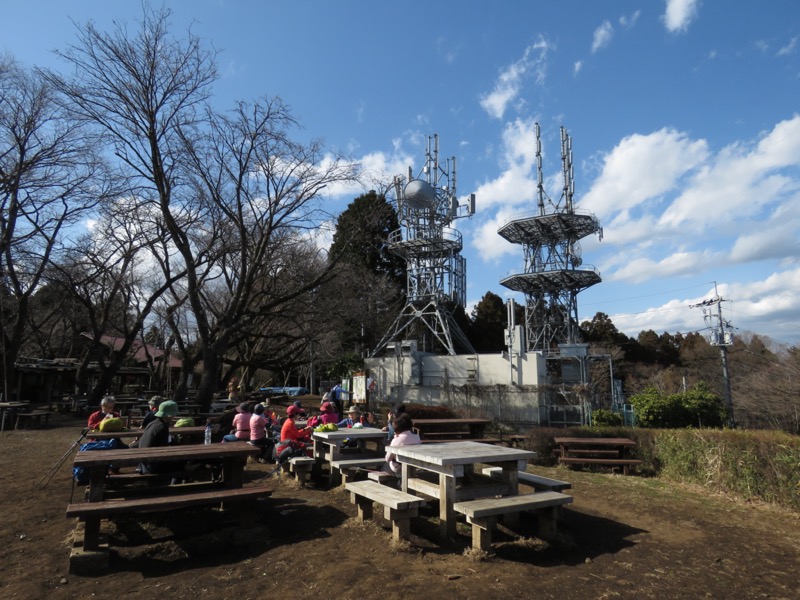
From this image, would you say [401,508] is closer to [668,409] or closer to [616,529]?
[616,529]

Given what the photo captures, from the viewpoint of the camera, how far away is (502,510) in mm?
4957

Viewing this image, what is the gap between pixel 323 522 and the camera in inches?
236

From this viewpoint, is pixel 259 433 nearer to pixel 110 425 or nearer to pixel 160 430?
pixel 110 425

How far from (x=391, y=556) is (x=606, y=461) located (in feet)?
24.3

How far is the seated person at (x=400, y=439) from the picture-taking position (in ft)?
20.7

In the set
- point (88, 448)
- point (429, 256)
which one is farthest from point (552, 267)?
point (88, 448)

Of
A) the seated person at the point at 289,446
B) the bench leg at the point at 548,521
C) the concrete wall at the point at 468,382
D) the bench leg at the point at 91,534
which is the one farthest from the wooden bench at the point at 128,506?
the concrete wall at the point at 468,382

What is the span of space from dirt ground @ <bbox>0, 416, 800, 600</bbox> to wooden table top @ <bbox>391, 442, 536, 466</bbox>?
2.83 feet

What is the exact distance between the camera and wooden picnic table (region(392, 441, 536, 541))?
523cm

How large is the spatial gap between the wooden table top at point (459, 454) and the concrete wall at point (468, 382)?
18.1 m

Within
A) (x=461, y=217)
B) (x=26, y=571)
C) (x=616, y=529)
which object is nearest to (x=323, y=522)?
(x=26, y=571)

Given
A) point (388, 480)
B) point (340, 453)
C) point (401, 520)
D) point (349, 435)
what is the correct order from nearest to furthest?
point (401, 520) < point (388, 480) < point (349, 435) < point (340, 453)

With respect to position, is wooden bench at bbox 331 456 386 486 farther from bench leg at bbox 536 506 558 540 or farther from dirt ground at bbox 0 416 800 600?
bench leg at bbox 536 506 558 540

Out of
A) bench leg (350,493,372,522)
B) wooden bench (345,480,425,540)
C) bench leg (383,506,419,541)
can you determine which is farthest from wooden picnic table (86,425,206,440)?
bench leg (383,506,419,541)
